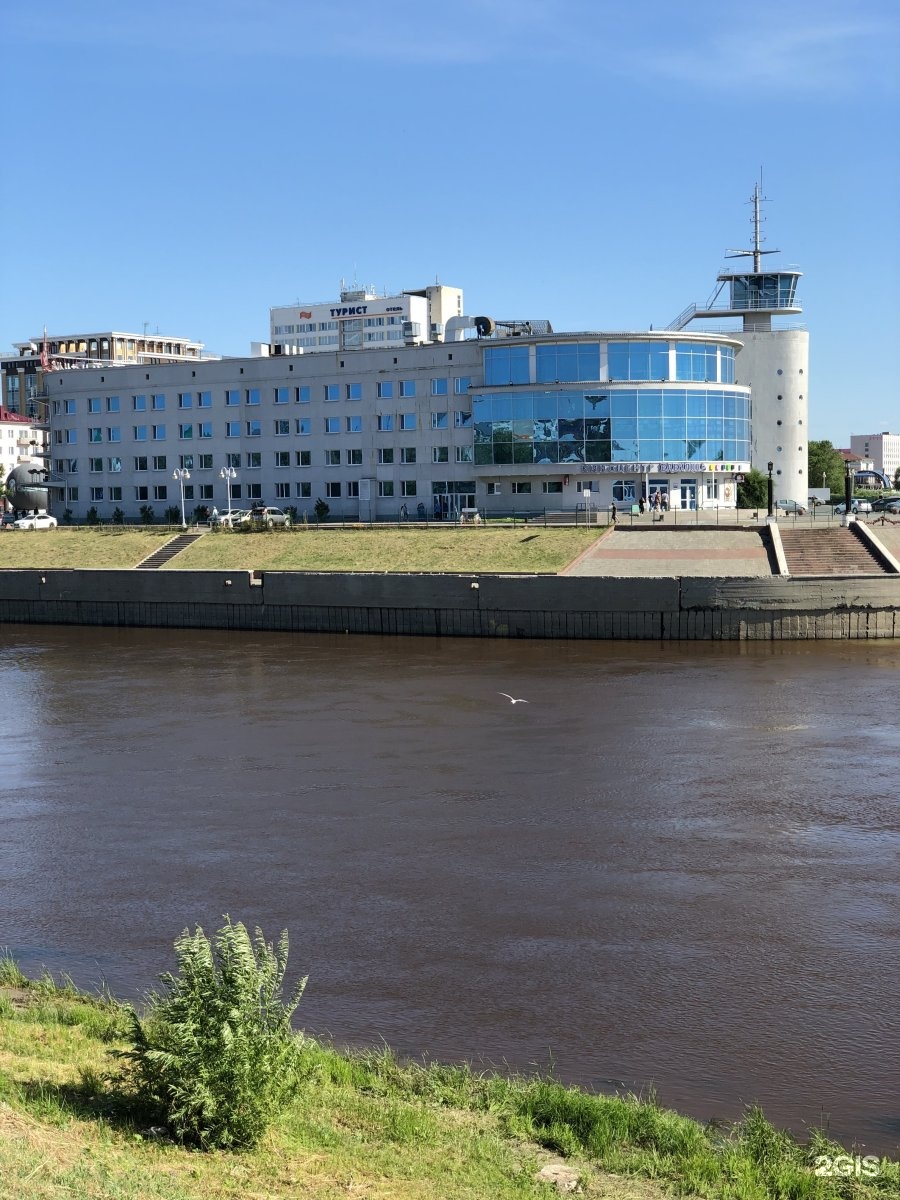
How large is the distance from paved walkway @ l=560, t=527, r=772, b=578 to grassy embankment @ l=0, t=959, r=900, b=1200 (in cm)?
4422

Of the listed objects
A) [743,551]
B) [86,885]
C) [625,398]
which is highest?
[625,398]

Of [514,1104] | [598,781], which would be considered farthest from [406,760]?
[514,1104]

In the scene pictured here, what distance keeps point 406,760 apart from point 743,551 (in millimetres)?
32312

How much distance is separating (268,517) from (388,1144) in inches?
2703

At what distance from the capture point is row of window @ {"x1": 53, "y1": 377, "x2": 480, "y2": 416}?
87062 mm

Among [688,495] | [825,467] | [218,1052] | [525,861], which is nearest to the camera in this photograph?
[218,1052]

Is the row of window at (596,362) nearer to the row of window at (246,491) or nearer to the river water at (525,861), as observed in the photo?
the row of window at (246,491)

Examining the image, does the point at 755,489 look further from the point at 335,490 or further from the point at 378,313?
the point at 378,313

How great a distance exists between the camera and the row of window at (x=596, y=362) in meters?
81.4

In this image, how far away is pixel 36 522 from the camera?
295ft

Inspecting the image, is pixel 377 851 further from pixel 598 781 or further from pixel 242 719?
pixel 242 719

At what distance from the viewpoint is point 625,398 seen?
81125 millimetres

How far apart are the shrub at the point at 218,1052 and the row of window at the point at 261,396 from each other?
76.0 m
